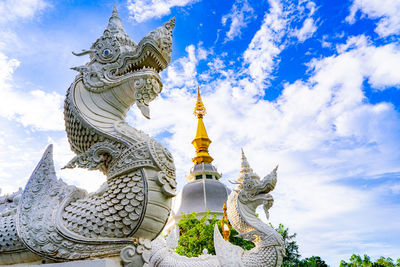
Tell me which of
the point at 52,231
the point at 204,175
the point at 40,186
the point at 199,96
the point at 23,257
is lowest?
the point at 23,257

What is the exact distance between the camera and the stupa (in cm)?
2661

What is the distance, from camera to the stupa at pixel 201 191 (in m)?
26.6

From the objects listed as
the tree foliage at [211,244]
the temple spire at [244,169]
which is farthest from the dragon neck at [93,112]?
the tree foliage at [211,244]

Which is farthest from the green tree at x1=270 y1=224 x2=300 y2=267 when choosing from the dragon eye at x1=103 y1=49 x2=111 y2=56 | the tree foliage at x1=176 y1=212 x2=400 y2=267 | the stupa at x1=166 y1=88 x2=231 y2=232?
the dragon eye at x1=103 y1=49 x2=111 y2=56

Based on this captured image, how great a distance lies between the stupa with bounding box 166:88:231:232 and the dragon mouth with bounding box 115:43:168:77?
21.6 meters

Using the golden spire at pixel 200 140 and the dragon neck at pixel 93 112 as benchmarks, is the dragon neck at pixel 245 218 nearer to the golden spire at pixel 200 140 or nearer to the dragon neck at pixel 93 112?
the dragon neck at pixel 93 112

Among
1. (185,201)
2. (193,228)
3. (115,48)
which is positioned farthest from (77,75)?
(185,201)

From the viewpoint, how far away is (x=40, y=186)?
4145 mm

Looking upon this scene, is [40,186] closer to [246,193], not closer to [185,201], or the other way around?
[246,193]

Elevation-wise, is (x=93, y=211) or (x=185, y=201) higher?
(x=185, y=201)

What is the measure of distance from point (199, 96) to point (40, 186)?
104 feet

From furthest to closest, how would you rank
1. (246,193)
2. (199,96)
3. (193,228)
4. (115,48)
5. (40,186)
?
(199,96) → (193,228) → (246,193) → (115,48) → (40,186)

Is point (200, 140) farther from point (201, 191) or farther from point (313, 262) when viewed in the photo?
point (313, 262)

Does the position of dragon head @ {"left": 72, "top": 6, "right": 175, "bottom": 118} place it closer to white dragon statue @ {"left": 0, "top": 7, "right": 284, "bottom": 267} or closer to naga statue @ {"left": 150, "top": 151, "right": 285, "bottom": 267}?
white dragon statue @ {"left": 0, "top": 7, "right": 284, "bottom": 267}
